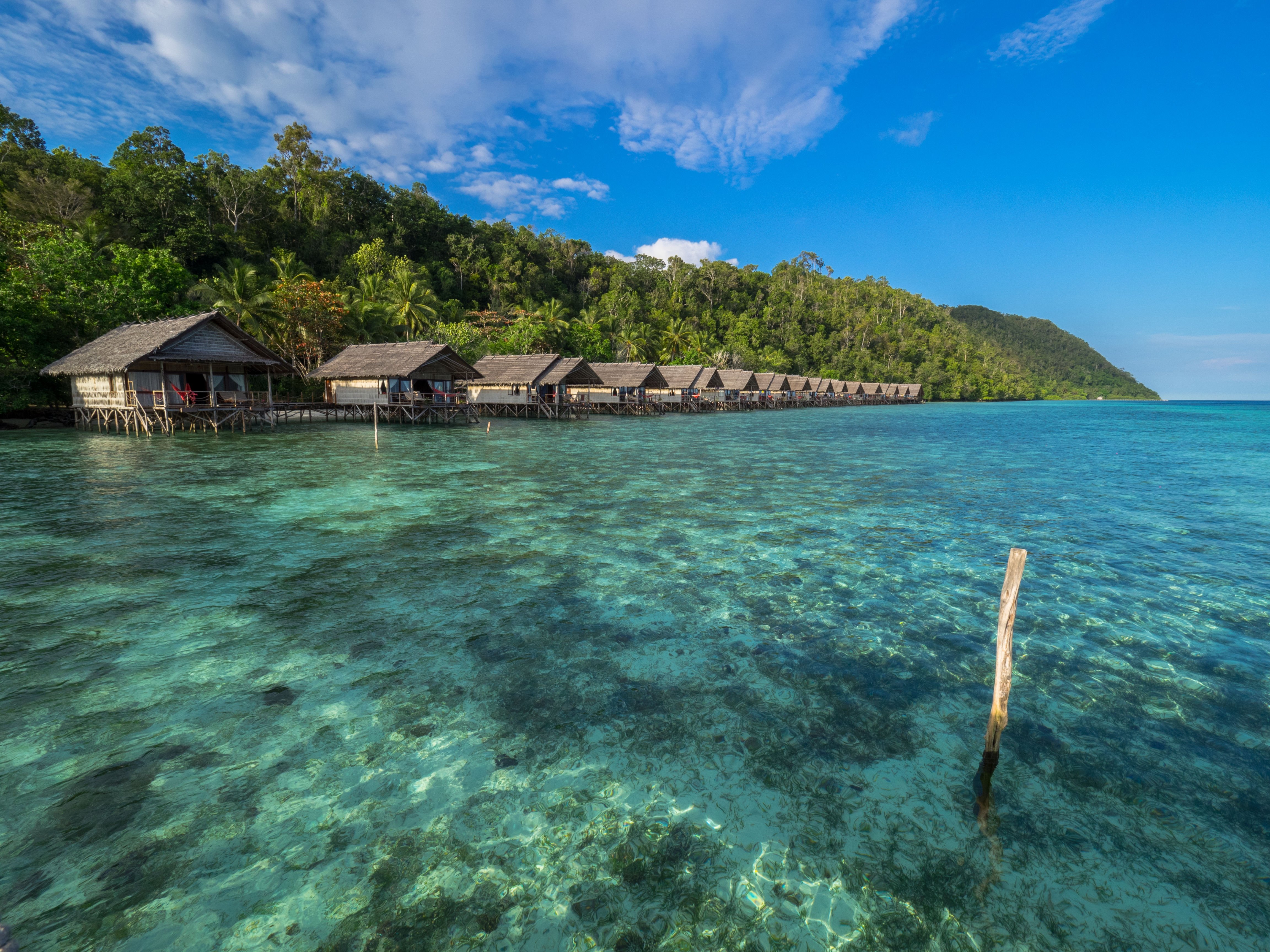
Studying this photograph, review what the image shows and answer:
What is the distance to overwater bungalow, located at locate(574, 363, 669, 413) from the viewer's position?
138 ft

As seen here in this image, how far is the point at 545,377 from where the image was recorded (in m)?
34.1

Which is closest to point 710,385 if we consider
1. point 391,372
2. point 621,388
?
point 621,388

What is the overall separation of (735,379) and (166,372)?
44.0 m

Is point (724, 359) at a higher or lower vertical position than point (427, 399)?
higher

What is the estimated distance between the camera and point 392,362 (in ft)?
90.6

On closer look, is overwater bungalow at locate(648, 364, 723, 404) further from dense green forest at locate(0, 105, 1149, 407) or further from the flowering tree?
the flowering tree

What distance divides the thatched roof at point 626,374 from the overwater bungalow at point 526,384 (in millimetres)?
4581

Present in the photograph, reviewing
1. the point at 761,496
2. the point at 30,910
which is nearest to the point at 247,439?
the point at 761,496

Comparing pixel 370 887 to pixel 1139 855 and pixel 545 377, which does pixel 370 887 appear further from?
pixel 545 377

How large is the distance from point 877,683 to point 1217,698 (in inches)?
111

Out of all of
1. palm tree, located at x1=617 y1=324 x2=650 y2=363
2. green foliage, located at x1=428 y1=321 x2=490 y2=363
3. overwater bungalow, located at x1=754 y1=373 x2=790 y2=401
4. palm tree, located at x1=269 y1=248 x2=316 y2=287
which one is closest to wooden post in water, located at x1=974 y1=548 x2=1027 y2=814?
green foliage, located at x1=428 y1=321 x2=490 y2=363

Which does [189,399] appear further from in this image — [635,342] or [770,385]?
[770,385]

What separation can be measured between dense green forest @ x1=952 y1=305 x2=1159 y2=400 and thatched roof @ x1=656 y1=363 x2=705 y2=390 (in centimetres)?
13327

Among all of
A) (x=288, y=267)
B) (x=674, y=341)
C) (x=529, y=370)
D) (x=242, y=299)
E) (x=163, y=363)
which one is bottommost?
(x=163, y=363)
